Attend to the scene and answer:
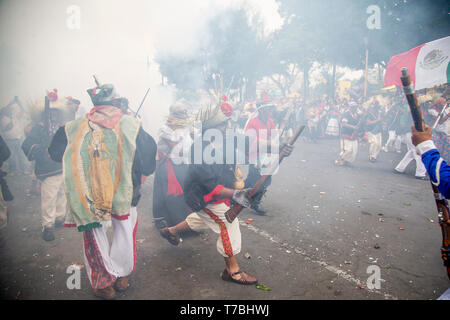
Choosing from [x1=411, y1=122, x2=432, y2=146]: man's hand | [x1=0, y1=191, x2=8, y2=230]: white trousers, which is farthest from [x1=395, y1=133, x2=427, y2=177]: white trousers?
[x1=0, y1=191, x2=8, y2=230]: white trousers

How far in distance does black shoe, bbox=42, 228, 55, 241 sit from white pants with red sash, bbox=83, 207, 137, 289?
1.91 m

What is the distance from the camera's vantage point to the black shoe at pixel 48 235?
4.32 m

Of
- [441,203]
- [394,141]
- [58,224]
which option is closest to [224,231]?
[441,203]

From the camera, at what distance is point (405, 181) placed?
23.9ft

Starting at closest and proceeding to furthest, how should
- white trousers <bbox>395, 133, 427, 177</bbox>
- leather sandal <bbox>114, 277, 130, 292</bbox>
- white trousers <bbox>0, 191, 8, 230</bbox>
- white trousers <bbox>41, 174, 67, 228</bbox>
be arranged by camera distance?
1. leather sandal <bbox>114, 277, 130, 292</bbox>
2. white trousers <bbox>0, 191, 8, 230</bbox>
3. white trousers <bbox>41, 174, 67, 228</bbox>
4. white trousers <bbox>395, 133, 427, 177</bbox>

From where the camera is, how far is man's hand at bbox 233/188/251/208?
2.79m

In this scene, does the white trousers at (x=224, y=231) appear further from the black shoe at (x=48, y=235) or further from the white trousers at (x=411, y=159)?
the white trousers at (x=411, y=159)

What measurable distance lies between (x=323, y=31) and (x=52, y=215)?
54.6 ft

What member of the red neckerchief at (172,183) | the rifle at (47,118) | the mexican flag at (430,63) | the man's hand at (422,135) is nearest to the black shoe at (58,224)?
the rifle at (47,118)

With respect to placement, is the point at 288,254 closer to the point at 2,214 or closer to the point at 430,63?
the point at 2,214

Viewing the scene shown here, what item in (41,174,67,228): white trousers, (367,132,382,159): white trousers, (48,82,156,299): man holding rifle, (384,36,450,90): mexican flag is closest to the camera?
(48,82,156,299): man holding rifle

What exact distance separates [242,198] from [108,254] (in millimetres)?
1570

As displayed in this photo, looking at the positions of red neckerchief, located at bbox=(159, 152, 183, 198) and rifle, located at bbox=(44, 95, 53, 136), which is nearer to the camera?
red neckerchief, located at bbox=(159, 152, 183, 198)

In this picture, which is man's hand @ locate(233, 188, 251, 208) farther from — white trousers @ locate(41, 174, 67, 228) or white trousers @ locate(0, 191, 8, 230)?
white trousers @ locate(0, 191, 8, 230)
